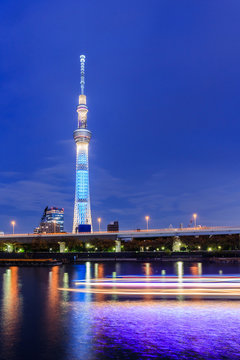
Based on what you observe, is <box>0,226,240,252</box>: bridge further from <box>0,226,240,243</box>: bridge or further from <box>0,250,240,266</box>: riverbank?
<box>0,250,240,266</box>: riverbank

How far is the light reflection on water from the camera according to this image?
19359mm

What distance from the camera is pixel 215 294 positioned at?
117 feet

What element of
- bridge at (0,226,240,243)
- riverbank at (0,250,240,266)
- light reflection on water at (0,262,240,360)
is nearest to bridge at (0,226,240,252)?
bridge at (0,226,240,243)

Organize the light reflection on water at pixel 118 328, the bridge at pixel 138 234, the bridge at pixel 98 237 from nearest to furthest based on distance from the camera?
the light reflection on water at pixel 118 328 → the bridge at pixel 138 234 → the bridge at pixel 98 237

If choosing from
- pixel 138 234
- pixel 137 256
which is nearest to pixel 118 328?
pixel 137 256

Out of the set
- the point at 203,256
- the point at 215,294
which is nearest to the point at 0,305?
the point at 215,294

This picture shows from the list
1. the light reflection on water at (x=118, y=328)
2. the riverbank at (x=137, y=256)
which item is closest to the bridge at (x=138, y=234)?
the riverbank at (x=137, y=256)

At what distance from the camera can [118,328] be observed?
2409 centimetres

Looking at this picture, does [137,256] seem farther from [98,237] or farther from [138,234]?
[98,237]

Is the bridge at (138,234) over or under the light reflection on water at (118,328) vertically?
over

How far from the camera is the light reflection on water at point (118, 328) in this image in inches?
762

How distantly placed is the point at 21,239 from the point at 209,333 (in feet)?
407

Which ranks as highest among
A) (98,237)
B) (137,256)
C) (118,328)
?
(98,237)

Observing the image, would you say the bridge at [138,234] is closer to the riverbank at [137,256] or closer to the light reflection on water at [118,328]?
the riverbank at [137,256]
